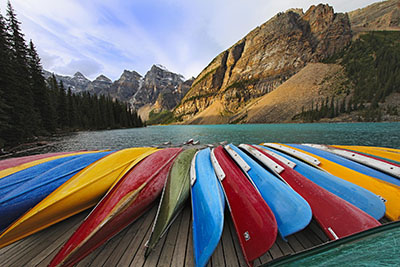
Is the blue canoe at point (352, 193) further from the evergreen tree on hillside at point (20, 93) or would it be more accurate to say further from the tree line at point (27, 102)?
the evergreen tree on hillside at point (20, 93)

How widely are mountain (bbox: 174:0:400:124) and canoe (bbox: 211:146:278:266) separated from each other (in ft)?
233

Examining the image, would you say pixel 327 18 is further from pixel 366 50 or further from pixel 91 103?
pixel 91 103

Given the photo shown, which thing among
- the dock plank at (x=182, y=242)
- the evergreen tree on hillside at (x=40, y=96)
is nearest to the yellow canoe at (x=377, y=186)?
the dock plank at (x=182, y=242)

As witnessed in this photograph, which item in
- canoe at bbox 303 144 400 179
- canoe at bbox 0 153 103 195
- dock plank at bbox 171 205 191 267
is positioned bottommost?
dock plank at bbox 171 205 191 267

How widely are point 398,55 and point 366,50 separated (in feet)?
45.2

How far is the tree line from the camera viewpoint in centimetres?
1330

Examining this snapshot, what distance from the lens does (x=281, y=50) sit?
9538cm

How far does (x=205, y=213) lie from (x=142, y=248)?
1.00 meters

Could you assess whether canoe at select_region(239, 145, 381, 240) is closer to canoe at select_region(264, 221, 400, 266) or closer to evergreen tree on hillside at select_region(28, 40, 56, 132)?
canoe at select_region(264, 221, 400, 266)

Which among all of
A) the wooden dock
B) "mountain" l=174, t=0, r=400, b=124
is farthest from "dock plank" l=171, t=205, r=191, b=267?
"mountain" l=174, t=0, r=400, b=124

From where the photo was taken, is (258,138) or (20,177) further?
(258,138)

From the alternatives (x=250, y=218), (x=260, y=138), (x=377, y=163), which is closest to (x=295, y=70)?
(x=260, y=138)

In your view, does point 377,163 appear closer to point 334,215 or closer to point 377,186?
point 377,186

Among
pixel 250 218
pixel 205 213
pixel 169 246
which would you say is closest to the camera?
pixel 169 246
